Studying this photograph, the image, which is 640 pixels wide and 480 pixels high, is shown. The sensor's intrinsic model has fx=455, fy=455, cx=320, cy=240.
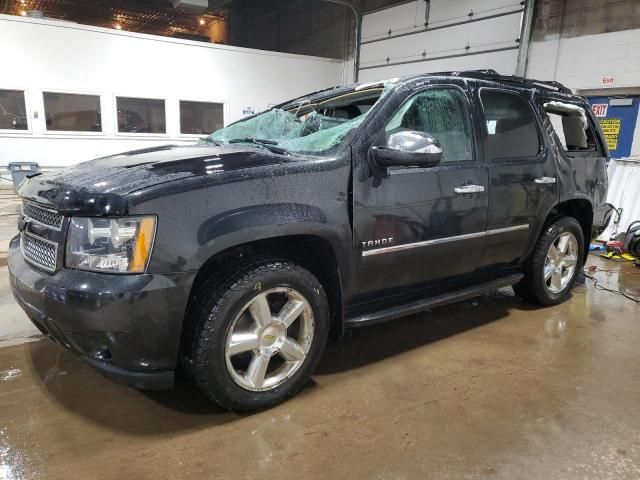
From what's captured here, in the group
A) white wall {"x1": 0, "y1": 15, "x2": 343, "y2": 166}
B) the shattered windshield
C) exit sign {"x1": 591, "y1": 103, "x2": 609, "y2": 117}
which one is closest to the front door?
the shattered windshield

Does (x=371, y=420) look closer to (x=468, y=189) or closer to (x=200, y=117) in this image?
(x=468, y=189)

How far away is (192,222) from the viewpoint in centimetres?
191

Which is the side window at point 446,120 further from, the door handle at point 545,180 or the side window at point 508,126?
the door handle at point 545,180

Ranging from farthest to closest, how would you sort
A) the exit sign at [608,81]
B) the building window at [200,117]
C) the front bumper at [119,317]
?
the building window at [200,117], the exit sign at [608,81], the front bumper at [119,317]

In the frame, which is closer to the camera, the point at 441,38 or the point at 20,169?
the point at 20,169

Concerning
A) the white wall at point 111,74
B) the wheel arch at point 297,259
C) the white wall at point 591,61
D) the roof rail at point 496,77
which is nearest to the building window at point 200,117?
the white wall at point 111,74

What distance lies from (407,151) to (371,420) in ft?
4.50

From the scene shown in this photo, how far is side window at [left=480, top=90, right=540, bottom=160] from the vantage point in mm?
3076

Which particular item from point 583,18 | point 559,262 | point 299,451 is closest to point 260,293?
point 299,451

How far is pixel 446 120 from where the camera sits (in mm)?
2922

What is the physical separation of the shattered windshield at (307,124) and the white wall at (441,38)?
7.33m

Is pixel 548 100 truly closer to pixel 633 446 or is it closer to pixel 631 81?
pixel 633 446

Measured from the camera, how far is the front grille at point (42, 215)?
2.02 m

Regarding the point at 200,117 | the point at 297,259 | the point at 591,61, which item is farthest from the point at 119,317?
the point at 200,117
